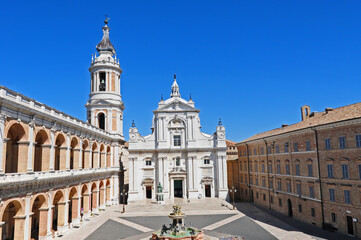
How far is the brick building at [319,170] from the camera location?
86.6 feet

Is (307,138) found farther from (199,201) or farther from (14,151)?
(14,151)

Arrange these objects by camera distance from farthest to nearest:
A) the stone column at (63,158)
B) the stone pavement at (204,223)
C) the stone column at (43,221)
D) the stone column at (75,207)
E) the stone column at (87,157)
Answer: the stone column at (87,157)
the stone column at (75,207)
the stone column at (63,158)
the stone pavement at (204,223)
the stone column at (43,221)

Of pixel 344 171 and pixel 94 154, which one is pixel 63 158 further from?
pixel 344 171

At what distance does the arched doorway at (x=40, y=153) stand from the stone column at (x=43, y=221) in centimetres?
385

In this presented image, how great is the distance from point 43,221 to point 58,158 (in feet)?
32.6

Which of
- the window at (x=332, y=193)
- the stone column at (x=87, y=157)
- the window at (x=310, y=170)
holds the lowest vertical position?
the window at (x=332, y=193)

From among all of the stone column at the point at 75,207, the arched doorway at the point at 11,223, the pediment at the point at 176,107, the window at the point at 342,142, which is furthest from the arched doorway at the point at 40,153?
the window at the point at 342,142

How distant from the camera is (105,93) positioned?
164 feet

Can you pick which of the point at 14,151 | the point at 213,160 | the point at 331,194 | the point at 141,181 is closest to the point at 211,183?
the point at 213,160

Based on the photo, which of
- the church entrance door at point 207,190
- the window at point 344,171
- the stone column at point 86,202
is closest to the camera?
the window at point 344,171

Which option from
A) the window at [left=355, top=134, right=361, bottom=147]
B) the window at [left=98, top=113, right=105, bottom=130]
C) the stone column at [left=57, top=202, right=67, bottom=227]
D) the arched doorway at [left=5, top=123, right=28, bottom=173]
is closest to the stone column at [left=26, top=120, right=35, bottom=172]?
the arched doorway at [left=5, top=123, right=28, bottom=173]

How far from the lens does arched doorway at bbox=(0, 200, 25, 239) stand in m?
22.4

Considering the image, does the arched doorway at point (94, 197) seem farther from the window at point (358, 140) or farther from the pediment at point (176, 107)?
the window at point (358, 140)

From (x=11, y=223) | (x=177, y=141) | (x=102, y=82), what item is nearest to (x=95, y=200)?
(x=11, y=223)
